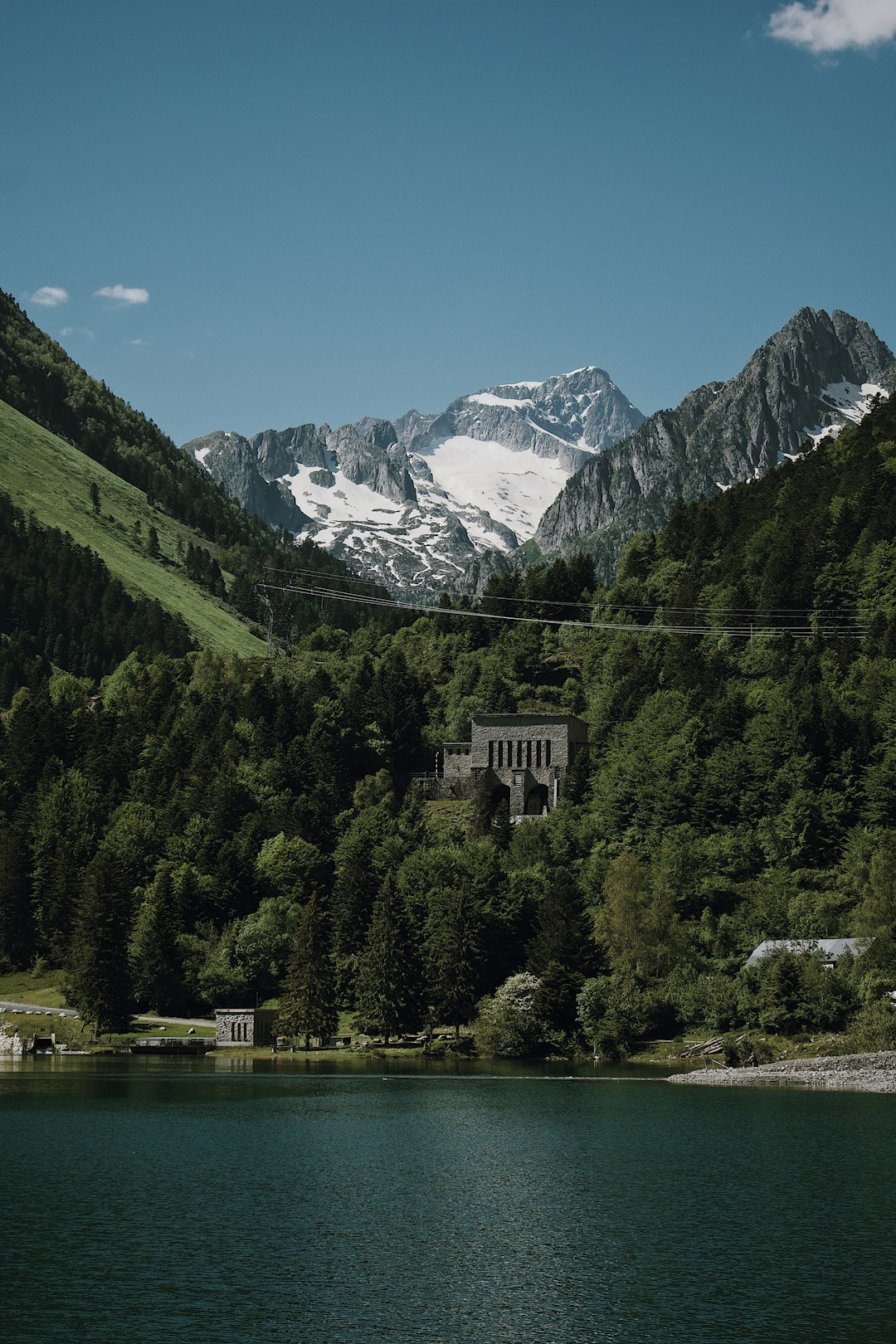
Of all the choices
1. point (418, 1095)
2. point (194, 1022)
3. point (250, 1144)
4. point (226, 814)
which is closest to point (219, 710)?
point (226, 814)

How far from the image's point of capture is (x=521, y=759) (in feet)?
438

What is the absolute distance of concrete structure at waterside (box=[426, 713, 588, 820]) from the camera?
132 m

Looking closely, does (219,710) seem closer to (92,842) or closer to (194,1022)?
(92,842)

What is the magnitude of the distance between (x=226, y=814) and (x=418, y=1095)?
176 ft

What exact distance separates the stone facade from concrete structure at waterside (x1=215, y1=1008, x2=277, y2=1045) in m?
38.1

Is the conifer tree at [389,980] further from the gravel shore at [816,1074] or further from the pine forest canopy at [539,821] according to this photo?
the gravel shore at [816,1074]

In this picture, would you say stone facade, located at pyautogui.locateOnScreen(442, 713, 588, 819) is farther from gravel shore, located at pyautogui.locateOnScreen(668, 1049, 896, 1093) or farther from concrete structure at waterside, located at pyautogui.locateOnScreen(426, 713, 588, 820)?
gravel shore, located at pyautogui.locateOnScreen(668, 1049, 896, 1093)

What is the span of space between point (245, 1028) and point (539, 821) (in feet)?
112

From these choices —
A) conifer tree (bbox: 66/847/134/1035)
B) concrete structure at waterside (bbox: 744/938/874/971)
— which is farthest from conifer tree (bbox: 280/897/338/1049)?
concrete structure at waterside (bbox: 744/938/874/971)

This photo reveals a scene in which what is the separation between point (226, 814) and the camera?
12425 cm

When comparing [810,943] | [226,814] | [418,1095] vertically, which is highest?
[226,814]

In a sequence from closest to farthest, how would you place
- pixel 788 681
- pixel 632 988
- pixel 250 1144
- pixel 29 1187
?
pixel 29 1187, pixel 250 1144, pixel 632 988, pixel 788 681

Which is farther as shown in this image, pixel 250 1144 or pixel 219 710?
pixel 219 710

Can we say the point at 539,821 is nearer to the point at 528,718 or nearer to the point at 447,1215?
the point at 528,718
